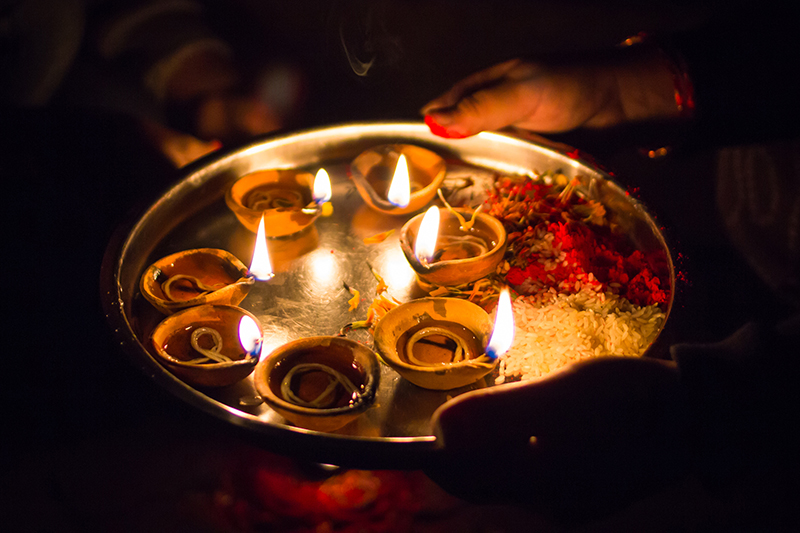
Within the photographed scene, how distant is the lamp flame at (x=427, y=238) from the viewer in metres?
1.40

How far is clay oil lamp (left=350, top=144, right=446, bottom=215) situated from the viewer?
1674 millimetres

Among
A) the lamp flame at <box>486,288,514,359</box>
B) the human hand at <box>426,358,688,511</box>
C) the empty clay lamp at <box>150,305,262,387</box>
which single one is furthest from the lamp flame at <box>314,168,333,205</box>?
the human hand at <box>426,358,688,511</box>

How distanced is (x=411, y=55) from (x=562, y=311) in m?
3.24

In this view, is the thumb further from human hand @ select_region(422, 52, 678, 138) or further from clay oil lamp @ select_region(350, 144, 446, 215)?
clay oil lamp @ select_region(350, 144, 446, 215)

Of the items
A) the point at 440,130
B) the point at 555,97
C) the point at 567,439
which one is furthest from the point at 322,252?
the point at 555,97

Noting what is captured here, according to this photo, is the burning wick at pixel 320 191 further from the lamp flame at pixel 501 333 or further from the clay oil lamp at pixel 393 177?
the lamp flame at pixel 501 333

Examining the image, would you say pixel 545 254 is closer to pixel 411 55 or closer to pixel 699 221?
pixel 699 221

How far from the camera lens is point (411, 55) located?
A: 403cm

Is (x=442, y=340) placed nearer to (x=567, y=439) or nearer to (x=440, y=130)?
(x=567, y=439)

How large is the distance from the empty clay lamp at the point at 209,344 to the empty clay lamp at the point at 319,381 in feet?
0.20

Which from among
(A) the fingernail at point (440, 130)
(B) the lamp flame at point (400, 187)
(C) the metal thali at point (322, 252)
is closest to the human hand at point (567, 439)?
(C) the metal thali at point (322, 252)

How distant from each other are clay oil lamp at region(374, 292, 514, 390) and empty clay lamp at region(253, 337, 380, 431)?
2.8 inches

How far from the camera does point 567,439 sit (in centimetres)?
95

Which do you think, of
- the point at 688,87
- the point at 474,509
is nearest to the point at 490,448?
the point at 474,509
